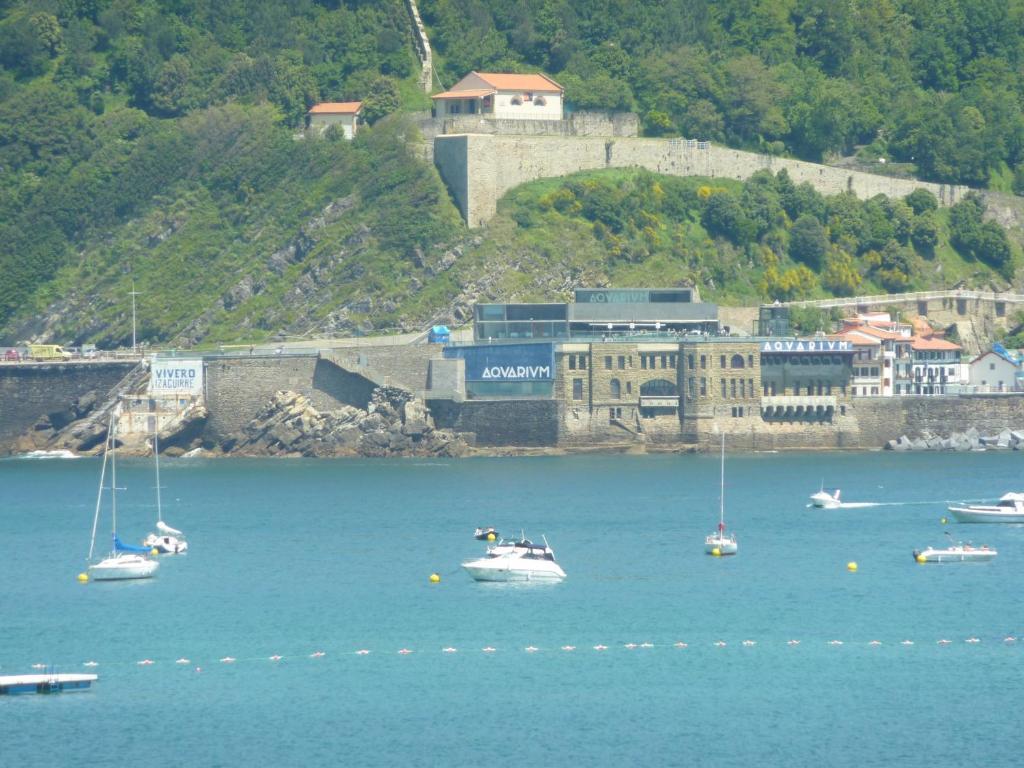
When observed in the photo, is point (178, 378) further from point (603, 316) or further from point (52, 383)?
point (603, 316)

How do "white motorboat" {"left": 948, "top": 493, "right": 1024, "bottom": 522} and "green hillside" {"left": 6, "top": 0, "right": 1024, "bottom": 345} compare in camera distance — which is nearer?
"white motorboat" {"left": 948, "top": 493, "right": 1024, "bottom": 522}

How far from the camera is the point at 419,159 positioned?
135125 mm

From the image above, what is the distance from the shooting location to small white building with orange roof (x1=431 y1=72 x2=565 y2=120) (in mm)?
136000

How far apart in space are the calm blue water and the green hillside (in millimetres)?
27721

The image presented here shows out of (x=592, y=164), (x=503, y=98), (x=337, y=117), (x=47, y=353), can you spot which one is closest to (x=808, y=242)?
(x=592, y=164)

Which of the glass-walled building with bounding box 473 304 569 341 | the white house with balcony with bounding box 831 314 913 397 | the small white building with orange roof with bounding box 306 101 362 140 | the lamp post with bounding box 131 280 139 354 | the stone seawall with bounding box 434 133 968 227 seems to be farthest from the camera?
the small white building with orange roof with bounding box 306 101 362 140

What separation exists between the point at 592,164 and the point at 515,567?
64.2 m

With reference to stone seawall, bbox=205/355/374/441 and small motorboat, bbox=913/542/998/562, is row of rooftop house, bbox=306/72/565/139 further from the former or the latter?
small motorboat, bbox=913/542/998/562

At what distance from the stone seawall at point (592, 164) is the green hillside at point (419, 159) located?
4.08 feet

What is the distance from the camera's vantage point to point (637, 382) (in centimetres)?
11712

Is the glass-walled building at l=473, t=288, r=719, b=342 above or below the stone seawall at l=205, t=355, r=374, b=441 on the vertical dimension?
above

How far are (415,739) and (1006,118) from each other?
10366 centimetres

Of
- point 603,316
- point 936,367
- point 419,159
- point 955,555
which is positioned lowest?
point 955,555

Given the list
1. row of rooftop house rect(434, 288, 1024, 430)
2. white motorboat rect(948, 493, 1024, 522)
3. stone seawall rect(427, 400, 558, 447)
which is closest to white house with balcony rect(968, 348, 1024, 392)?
row of rooftop house rect(434, 288, 1024, 430)
